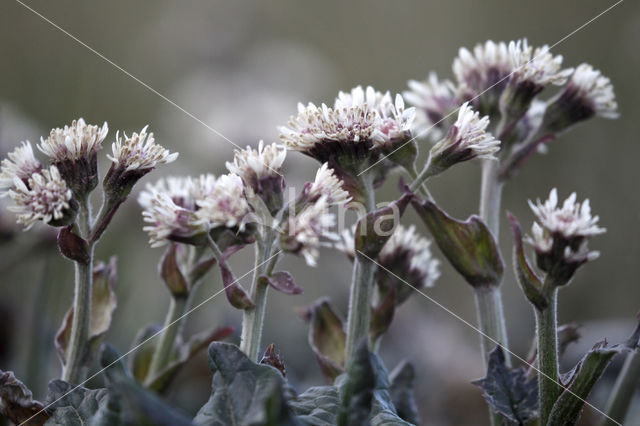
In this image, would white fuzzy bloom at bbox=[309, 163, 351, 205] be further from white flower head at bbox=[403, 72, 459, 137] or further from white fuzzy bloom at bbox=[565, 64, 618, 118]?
white fuzzy bloom at bbox=[565, 64, 618, 118]

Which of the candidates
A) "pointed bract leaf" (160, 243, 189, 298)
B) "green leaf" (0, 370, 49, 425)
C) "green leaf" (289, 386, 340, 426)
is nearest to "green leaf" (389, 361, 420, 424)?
"green leaf" (289, 386, 340, 426)

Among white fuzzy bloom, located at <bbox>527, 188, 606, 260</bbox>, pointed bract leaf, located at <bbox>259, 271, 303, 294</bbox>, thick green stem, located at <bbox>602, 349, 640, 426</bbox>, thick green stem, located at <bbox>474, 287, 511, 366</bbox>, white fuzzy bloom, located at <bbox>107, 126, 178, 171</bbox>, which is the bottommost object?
thick green stem, located at <bbox>602, 349, 640, 426</bbox>

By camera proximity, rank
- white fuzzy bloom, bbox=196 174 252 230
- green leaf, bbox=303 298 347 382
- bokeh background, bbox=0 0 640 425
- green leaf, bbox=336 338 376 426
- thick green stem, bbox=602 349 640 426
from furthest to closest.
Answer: bokeh background, bbox=0 0 640 425
green leaf, bbox=303 298 347 382
thick green stem, bbox=602 349 640 426
white fuzzy bloom, bbox=196 174 252 230
green leaf, bbox=336 338 376 426

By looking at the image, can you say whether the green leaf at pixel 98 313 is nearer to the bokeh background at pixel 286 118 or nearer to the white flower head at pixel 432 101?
the bokeh background at pixel 286 118

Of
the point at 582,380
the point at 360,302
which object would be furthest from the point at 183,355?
the point at 582,380

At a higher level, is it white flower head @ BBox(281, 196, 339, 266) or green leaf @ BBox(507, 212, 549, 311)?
white flower head @ BBox(281, 196, 339, 266)

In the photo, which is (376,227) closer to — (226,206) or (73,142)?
(226,206)

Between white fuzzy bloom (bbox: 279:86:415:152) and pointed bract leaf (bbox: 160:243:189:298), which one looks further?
pointed bract leaf (bbox: 160:243:189:298)
